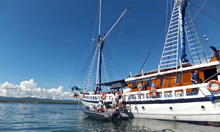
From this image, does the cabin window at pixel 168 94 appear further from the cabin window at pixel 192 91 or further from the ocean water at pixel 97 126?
the ocean water at pixel 97 126

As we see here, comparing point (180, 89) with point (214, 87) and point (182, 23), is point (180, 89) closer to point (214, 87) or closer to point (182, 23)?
point (214, 87)

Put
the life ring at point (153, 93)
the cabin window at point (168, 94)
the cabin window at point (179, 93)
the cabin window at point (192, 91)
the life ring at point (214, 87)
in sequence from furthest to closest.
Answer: the life ring at point (153, 93), the cabin window at point (168, 94), the cabin window at point (179, 93), the cabin window at point (192, 91), the life ring at point (214, 87)

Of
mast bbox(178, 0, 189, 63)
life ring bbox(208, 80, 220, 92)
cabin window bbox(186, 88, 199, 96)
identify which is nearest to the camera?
life ring bbox(208, 80, 220, 92)

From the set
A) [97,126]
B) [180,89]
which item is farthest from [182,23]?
[97,126]

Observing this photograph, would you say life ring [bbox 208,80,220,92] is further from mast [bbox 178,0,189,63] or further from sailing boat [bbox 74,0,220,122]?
mast [bbox 178,0,189,63]

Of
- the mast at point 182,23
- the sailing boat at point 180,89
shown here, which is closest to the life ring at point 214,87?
the sailing boat at point 180,89

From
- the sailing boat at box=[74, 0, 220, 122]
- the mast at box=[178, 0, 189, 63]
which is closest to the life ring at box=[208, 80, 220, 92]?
the sailing boat at box=[74, 0, 220, 122]

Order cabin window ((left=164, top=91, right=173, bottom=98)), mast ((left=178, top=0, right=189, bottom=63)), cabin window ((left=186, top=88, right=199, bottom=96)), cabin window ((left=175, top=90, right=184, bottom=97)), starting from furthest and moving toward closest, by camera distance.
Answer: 1. mast ((left=178, top=0, right=189, bottom=63))
2. cabin window ((left=164, top=91, right=173, bottom=98))
3. cabin window ((left=175, top=90, right=184, bottom=97))
4. cabin window ((left=186, top=88, right=199, bottom=96))

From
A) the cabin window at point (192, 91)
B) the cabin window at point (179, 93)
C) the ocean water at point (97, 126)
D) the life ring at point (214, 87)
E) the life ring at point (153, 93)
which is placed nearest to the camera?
the life ring at point (214, 87)

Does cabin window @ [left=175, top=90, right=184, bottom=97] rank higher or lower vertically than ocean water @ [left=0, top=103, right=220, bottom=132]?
higher

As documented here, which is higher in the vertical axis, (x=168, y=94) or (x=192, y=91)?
(x=192, y=91)

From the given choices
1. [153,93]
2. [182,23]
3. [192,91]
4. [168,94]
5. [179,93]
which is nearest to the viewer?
[192,91]

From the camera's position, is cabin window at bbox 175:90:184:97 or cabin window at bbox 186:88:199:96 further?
cabin window at bbox 175:90:184:97

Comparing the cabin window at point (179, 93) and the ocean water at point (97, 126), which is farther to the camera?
the cabin window at point (179, 93)
